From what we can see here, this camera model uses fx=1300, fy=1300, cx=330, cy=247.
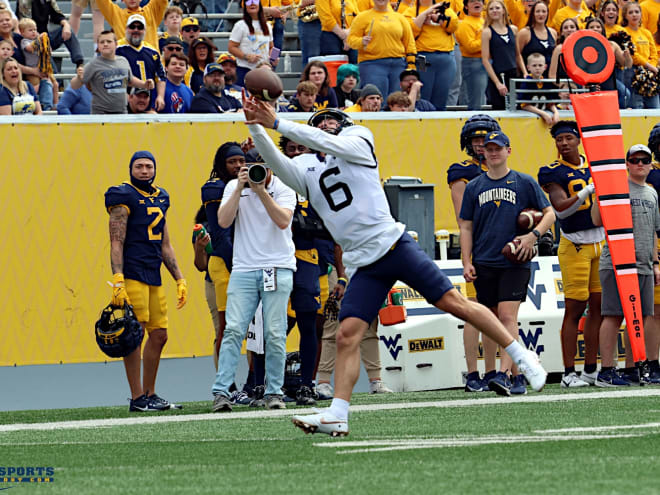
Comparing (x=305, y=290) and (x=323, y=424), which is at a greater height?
(x=305, y=290)

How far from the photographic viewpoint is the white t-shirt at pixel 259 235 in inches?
367

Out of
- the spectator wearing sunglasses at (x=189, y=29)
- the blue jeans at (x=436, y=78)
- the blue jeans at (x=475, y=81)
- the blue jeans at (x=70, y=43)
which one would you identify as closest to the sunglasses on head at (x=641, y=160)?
the blue jeans at (x=436, y=78)

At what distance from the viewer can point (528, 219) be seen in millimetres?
9508

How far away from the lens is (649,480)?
15.7 ft

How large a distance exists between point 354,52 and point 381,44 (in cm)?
102

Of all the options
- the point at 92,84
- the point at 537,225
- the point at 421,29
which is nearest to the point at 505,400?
the point at 537,225

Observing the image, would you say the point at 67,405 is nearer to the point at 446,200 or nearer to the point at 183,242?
the point at 183,242

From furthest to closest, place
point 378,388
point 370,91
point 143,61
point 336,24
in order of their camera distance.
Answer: point 336,24, point 143,61, point 370,91, point 378,388

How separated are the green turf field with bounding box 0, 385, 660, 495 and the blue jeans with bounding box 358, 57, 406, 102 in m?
6.22

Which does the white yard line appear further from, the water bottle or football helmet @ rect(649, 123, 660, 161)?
football helmet @ rect(649, 123, 660, 161)

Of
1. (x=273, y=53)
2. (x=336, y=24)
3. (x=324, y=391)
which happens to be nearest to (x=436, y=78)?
(x=336, y=24)

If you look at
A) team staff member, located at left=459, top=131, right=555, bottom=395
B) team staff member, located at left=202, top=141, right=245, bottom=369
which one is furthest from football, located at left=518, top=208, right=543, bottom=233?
team staff member, located at left=202, top=141, right=245, bottom=369

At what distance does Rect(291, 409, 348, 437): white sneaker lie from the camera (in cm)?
668

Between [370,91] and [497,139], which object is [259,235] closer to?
[497,139]
